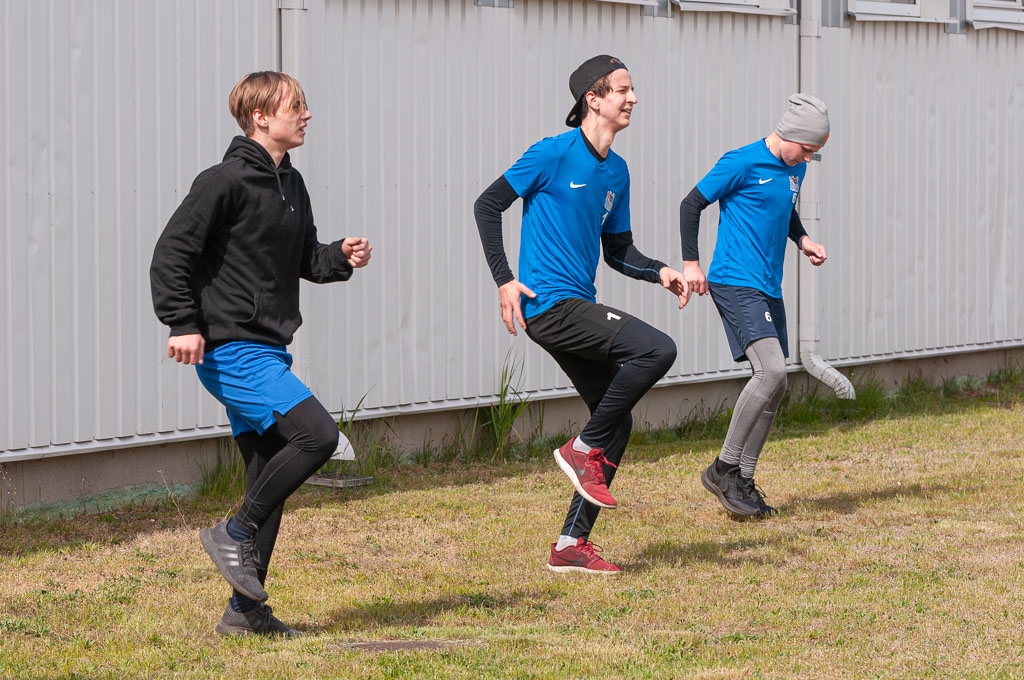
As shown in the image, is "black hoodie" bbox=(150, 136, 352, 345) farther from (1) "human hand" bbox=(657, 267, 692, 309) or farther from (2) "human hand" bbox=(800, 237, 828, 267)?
(2) "human hand" bbox=(800, 237, 828, 267)

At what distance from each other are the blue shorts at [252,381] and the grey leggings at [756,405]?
10.2 ft

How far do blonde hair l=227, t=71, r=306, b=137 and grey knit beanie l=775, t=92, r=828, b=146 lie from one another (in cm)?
305

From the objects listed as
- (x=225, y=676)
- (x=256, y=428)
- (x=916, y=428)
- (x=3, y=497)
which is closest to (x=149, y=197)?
(x=3, y=497)

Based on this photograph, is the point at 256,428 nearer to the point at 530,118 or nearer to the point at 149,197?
the point at 149,197

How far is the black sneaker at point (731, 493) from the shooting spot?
7805 millimetres

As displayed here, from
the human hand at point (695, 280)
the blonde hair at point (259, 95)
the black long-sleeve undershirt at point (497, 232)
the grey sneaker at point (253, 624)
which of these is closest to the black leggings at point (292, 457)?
the grey sneaker at point (253, 624)

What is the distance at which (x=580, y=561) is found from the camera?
22.0ft

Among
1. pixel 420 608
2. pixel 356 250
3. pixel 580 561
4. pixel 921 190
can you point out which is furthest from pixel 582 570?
pixel 921 190

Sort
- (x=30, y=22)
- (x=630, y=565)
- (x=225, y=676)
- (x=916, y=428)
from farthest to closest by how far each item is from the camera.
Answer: (x=916, y=428) < (x=30, y=22) < (x=630, y=565) < (x=225, y=676)

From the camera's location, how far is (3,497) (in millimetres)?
7562

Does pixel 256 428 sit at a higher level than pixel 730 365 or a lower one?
higher

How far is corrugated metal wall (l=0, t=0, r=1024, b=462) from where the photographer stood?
757 centimetres

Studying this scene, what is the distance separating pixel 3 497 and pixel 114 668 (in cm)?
262

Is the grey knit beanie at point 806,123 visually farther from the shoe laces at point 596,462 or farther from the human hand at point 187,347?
the human hand at point 187,347
